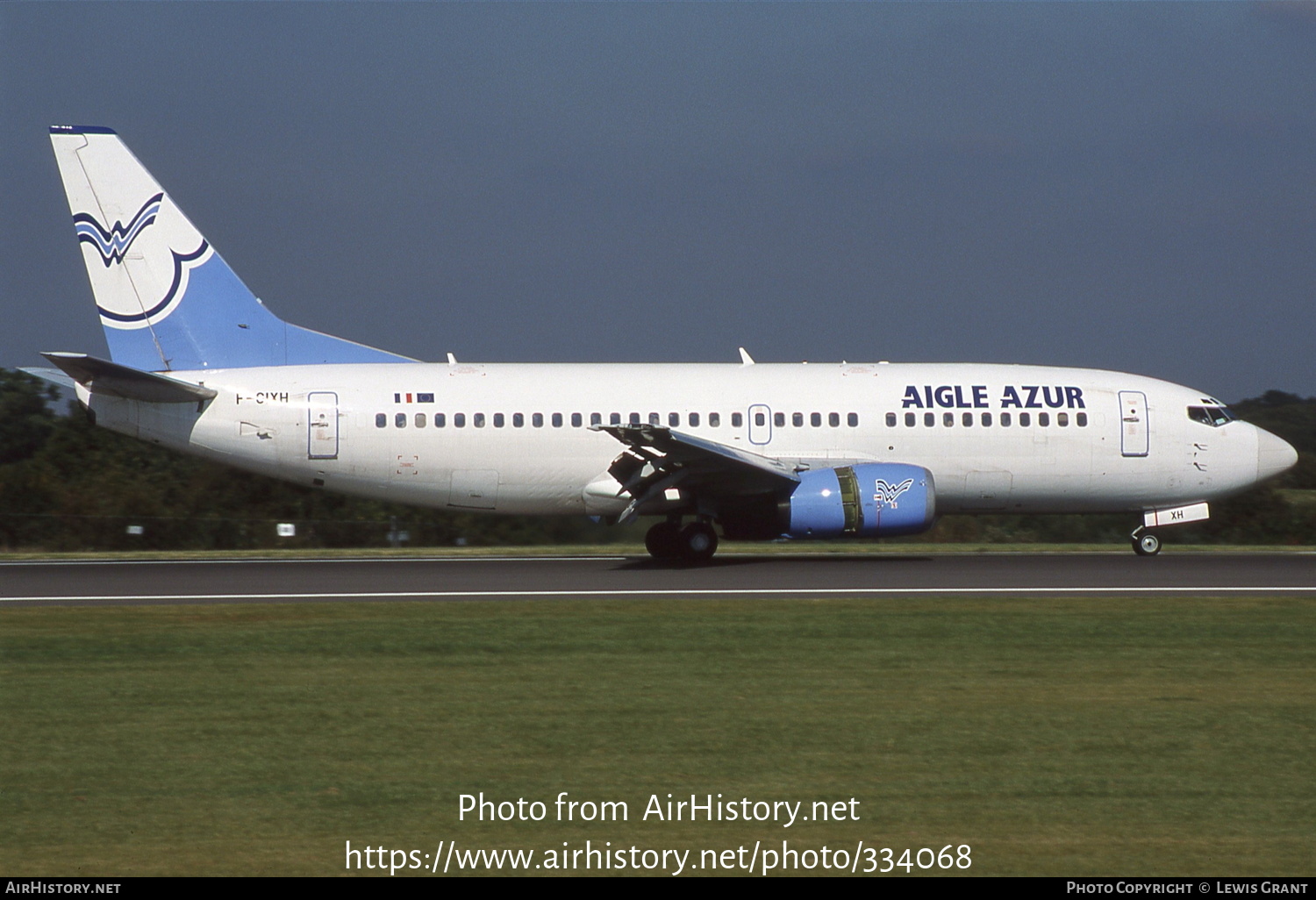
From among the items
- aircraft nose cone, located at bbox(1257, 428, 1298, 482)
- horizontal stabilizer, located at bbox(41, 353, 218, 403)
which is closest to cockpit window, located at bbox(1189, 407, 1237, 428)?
aircraft nose cone, located at bbox(1257, 428, 1298, 482)

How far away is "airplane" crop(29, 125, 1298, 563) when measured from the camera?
22906 millimetres

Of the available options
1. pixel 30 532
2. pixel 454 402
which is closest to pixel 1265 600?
pixel 454 402

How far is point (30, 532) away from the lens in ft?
102

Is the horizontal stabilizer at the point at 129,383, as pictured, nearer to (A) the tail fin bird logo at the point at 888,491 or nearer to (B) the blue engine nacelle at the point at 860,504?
(B) the blue engine nacelle at the point at 860,504

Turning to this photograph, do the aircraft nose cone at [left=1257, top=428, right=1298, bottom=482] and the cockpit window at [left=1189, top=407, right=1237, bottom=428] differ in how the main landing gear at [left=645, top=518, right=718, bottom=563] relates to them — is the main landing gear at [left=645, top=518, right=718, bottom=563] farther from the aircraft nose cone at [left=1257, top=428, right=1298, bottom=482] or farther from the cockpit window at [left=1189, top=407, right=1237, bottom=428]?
the aircraft nose cone at [left=1257, top=428, right=1298, bottom=482]

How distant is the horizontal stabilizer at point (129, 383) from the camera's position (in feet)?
70.9

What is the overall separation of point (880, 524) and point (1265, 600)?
5.82 m

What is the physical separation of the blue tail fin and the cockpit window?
1557cm

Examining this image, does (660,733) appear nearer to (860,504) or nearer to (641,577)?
(641,577)

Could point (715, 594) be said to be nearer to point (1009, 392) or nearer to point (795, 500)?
point (795, 500)

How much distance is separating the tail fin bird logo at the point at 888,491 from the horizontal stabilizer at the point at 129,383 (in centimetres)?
1079

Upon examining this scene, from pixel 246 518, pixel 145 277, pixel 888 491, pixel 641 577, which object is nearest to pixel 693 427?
pixel 888 491

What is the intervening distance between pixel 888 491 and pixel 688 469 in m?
3.11

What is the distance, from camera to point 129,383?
22203 mm
